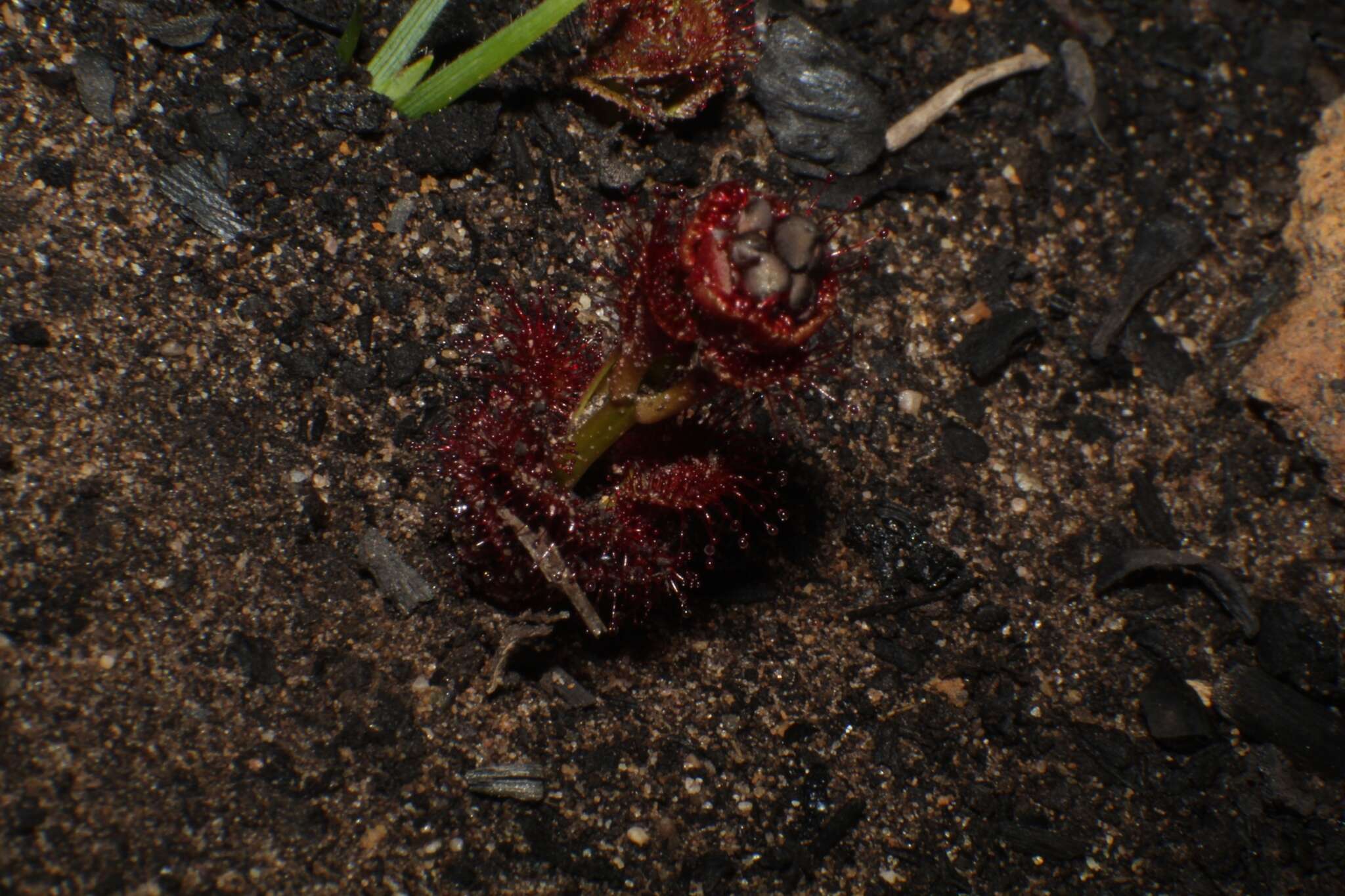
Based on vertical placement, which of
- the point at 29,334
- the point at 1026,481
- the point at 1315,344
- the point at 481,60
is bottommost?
the point at 29,334

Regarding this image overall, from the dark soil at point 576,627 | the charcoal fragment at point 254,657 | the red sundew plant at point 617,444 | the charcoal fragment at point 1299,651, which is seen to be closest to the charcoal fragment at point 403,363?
the dark soil at point 576,627

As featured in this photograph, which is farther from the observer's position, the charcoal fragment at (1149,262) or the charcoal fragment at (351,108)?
the charcoal fragment at (1149,262)

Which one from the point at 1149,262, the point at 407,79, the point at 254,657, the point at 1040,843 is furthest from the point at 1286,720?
the point at 407,79

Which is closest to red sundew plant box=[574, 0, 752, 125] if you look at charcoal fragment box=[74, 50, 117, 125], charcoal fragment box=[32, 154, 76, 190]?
charcoal fragment box=[74, 50, 117, 125]

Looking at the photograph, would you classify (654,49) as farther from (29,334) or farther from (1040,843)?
(1040,843)

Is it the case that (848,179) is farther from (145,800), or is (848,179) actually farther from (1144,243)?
(145,800)

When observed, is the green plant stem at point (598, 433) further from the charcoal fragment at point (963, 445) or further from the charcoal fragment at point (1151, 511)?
the charcoal fragment at point (1151, 511)

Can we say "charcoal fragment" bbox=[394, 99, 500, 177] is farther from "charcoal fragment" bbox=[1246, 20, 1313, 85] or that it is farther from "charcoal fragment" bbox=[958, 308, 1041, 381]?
"charcoal fragment" bbox=[1246, 20, 1313, 85]

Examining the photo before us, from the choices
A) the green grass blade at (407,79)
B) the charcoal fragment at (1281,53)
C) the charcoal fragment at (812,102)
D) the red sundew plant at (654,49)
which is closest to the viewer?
the green grass blade at (407,79)
